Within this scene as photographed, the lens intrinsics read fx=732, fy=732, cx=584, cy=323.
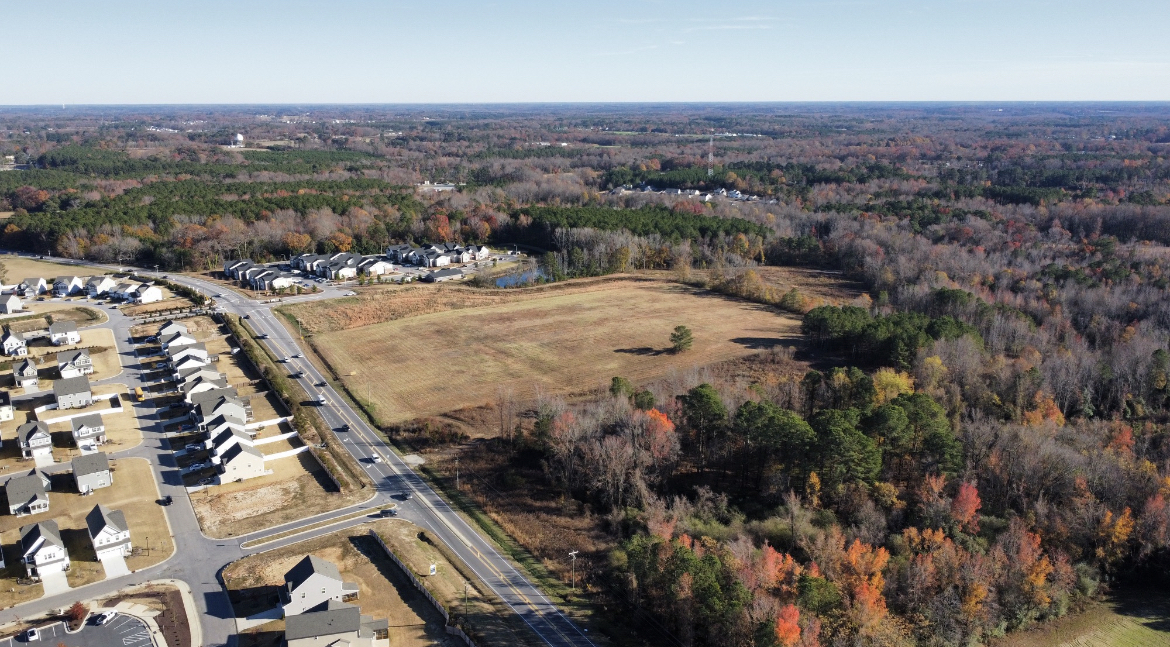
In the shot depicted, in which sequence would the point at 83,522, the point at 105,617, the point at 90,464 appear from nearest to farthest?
the point at 105,617 → the point at 83,522 → the point at 90,464

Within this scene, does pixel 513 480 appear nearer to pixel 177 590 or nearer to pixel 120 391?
pixel 177 590

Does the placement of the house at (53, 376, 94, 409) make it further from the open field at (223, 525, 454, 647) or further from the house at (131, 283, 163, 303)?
the house at (131, 283, 163, 303)

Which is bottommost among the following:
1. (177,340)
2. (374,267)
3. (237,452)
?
(237,452)

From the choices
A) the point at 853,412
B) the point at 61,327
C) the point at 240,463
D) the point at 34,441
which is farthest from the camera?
the point at 61,327

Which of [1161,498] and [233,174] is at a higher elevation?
[233,174]

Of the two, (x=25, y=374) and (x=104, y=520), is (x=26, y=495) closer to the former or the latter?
(x=104, y=520)

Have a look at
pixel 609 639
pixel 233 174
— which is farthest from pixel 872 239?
pixel 233 174

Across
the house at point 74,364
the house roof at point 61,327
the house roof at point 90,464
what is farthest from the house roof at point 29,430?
the house roof at point 61,327

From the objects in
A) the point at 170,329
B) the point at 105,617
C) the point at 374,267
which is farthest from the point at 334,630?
the point at 374,267
